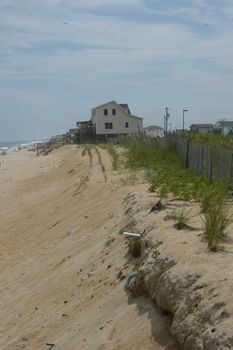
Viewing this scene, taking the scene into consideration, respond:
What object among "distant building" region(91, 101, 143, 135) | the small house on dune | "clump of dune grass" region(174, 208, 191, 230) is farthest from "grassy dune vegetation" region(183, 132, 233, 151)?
"distant building" region(91, 101, 143, 135)

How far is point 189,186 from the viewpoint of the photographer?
1232 centimetres

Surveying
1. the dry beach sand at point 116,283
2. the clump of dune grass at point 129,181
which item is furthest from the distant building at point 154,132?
the dry beach sand at point 116,283

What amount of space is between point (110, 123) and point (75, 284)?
66.9m

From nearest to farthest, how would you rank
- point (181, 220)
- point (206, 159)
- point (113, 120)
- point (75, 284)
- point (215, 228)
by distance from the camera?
point (215, 228)
point (181, 220)
point (75, 284)
point (206, 159)
point (113, 120)

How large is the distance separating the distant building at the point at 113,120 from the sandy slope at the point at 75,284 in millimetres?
56528

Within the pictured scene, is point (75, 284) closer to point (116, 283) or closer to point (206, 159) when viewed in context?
point (116, 283)

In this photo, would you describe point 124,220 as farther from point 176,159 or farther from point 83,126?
point 83,126

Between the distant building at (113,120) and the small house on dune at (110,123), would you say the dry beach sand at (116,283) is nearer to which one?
the small house on dune at (110,123)

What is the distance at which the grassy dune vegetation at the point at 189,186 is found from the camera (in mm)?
6859

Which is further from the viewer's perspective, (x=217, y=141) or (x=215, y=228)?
(x=217, y=141)

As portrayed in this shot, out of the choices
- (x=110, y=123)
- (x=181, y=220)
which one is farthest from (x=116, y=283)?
(x=110, y=123)

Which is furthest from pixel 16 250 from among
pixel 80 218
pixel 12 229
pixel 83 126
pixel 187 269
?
pixel 83 126

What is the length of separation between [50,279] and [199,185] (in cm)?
A: 408

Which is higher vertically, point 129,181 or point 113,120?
point 129,181
